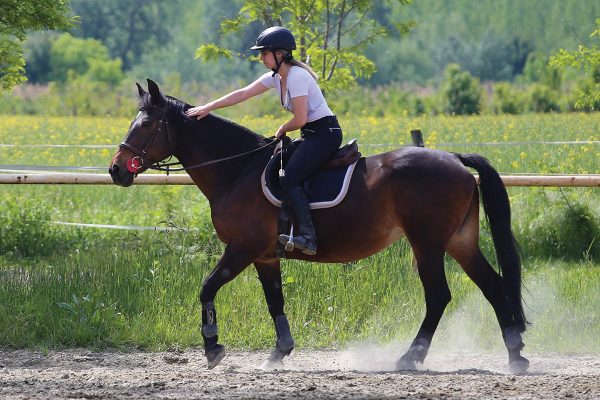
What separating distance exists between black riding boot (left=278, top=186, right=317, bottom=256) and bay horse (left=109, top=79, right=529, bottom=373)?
15cm

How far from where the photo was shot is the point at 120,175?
728cm

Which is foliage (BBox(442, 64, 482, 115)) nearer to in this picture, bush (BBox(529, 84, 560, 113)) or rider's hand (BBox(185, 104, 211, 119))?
bush (BBox(529, 84, 560, 113))

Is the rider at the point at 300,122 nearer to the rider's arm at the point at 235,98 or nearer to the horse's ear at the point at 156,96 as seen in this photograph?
the rider's arm at the point at 235,98

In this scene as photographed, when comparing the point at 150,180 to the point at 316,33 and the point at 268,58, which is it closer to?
the point at 268,58

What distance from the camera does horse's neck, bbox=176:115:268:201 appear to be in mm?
7484

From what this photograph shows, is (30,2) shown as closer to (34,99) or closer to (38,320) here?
(38,320)

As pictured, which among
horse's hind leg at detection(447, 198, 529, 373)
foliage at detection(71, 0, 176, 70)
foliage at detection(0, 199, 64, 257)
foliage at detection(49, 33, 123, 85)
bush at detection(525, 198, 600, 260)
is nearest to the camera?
horse's hind leg at detection(447, 198, 529, 373)

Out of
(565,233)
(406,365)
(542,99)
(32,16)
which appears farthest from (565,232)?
(542,99)

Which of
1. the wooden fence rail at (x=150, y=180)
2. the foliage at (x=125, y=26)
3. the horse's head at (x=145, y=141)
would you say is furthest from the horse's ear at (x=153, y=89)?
the foliage at (x=125, y=26)

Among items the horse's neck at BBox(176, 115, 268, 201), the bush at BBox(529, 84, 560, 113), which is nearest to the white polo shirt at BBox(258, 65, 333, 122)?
the horse's neck at BBox(176, 115, 268, 201)

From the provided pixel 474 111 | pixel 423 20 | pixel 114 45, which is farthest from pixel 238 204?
pixel 114 45

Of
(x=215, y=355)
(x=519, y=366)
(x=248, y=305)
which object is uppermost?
(x=248, y=305)

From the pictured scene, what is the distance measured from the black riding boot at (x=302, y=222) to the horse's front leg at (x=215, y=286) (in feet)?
1.08

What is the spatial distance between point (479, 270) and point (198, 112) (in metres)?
2.39
